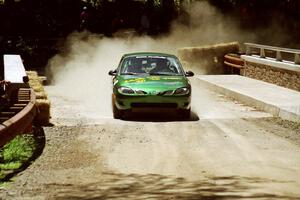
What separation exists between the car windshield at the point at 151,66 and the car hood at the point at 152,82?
35cm

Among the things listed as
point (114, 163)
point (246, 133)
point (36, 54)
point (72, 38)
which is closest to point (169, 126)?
point (246, 133)

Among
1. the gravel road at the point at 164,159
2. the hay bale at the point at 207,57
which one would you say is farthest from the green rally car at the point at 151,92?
the hay bale at the point at 207,57

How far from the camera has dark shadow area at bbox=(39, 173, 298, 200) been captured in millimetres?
6246

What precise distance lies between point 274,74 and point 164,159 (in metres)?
10.9

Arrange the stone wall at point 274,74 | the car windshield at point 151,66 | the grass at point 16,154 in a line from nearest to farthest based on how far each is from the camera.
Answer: the grass at point 16,154 → the car windshield at point 151,66 → the stone wall at point 274,74

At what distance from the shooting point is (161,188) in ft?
21.7

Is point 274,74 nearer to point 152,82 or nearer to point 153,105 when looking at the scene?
point 152,82

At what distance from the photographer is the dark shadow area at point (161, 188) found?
6.25m

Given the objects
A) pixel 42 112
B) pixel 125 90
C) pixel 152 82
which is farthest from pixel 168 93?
pixel 42 112

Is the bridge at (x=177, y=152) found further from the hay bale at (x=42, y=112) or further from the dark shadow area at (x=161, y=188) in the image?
the hay bale at (x=42, y=112)

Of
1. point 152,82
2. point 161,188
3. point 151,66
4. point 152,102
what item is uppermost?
Result: point 151,66

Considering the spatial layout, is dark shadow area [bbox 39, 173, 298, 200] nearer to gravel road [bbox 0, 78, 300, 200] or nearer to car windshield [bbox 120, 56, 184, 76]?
gravel road [bbox 0, 78, 300, 200]

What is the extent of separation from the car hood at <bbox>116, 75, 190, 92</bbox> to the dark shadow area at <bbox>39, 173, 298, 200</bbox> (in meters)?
4.83

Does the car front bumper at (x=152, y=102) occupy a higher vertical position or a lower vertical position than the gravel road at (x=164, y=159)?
higher
